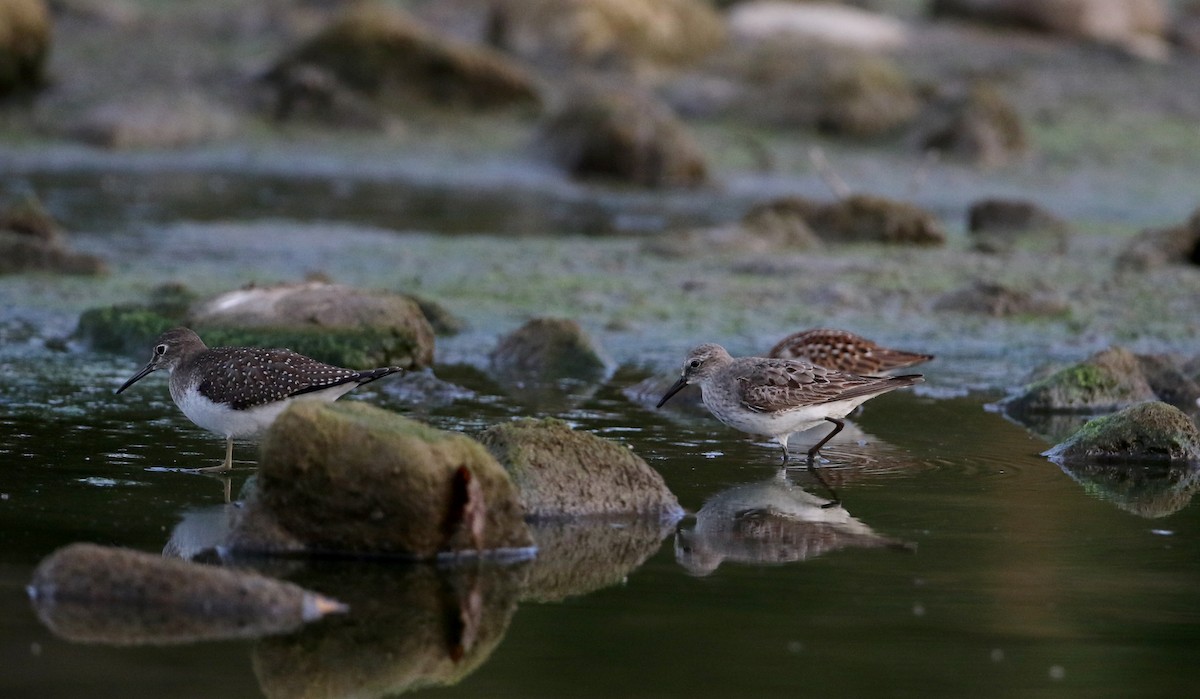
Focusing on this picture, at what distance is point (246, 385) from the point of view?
9.29 meters

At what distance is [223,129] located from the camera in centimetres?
2495

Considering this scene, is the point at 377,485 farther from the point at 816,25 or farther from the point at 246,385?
the point at 816,25

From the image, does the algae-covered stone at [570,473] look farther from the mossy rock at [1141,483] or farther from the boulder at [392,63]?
the boulder at [392,63]

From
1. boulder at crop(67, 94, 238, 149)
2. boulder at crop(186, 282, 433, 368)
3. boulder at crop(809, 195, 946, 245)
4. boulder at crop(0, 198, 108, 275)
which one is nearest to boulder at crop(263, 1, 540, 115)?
boulder at crop(67, 94, 238, 149)

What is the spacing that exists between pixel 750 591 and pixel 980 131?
1769 centimetres

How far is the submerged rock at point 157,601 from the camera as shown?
6.70m

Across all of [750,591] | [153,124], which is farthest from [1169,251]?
[153,124]

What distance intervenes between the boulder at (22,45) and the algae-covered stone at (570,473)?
18.6 metres

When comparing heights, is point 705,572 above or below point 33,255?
above

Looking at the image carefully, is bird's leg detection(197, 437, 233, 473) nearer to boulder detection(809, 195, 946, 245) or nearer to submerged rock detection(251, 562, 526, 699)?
submerged rock detection(251, 562, 526, 699)

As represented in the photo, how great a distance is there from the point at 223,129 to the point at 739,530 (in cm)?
1773

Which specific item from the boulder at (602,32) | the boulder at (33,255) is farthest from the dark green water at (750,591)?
the boulder at (602,32)

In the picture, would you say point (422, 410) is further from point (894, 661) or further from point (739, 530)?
point (894, 661)

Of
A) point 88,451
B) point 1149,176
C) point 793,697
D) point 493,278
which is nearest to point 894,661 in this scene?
point 793,697
